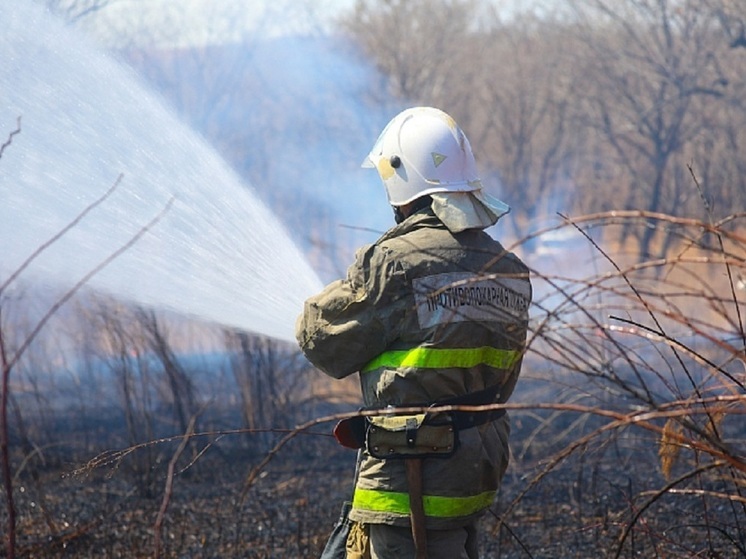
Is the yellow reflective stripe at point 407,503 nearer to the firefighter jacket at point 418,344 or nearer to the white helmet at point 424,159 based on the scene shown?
the firefighter jacket at point 418,344

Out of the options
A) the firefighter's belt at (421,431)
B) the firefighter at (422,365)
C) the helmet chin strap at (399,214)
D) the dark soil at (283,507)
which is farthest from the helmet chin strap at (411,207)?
the dark soil at (283,507)

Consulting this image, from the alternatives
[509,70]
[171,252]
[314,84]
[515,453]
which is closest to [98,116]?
[171,252]

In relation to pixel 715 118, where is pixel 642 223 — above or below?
below

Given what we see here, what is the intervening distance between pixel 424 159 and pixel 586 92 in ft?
64.8

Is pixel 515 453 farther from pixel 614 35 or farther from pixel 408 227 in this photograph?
pixel 614 35

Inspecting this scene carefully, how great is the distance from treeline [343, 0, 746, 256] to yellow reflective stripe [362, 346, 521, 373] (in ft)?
45.2

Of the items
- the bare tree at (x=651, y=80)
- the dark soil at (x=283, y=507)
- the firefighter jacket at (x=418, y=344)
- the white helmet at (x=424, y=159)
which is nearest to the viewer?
the firefighter jacket at (x=418, y=344)

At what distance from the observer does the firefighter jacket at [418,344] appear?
3.31 m

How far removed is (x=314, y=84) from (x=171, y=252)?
1885 centimetres

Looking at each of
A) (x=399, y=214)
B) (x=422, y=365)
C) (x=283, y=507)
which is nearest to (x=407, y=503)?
(x=422, y=365)

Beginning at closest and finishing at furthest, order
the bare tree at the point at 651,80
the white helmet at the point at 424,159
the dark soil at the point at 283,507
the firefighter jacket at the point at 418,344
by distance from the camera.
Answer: the firefighter jacket at the point at 418,344, the white helmet at the point at 424,159, the dark soil at the point at 283,507, the bare tree at the point at 651,80

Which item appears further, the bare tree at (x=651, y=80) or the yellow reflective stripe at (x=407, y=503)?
the bare tree at (x=651, y=80)

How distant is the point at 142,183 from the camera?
20.6ft

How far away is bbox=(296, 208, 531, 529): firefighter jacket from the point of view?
331 cm
